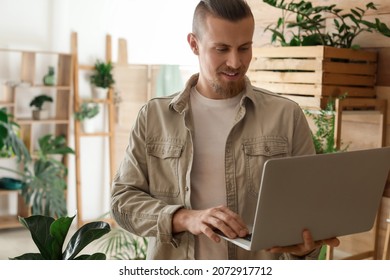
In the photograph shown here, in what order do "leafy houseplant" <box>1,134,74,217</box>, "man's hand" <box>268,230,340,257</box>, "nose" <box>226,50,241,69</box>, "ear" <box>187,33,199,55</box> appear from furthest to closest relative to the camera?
1. "leafy houseplant" <box>1,134,74,217</box>
2. "ear" <box>187,33,199,55</box>
3. "nose" <box>226,50,241,69</box>
4. "man's hand" <box>268,230,340,257</box>

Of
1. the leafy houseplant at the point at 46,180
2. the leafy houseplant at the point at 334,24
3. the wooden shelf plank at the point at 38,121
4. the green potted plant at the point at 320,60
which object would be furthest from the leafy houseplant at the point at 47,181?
the leafy houseplant at the point at 334,24

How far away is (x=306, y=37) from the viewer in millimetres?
3172

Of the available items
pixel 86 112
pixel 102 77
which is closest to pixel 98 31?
pixel 102 77

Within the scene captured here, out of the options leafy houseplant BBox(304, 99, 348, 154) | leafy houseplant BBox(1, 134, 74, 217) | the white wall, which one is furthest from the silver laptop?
the white wall

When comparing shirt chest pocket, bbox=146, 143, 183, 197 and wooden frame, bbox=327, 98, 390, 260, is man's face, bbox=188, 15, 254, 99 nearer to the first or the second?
shirt chest pocket, bbox=146, 143, 183, 197

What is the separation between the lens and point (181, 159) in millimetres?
1650

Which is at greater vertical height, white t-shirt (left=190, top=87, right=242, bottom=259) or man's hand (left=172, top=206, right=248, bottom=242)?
white t-shirt (left=190, top=87, right=242, bottom=259)

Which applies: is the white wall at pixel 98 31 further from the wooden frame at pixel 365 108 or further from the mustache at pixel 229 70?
the mustache at pixel 229 70

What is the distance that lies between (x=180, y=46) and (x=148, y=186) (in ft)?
12.7

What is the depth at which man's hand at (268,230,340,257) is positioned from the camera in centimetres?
146

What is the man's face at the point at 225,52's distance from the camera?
159cm

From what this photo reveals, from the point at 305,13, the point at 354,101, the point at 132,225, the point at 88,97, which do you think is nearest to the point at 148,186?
the point at 132,225

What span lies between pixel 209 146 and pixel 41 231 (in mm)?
503

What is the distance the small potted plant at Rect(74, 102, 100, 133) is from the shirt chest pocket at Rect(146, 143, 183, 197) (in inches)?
149
